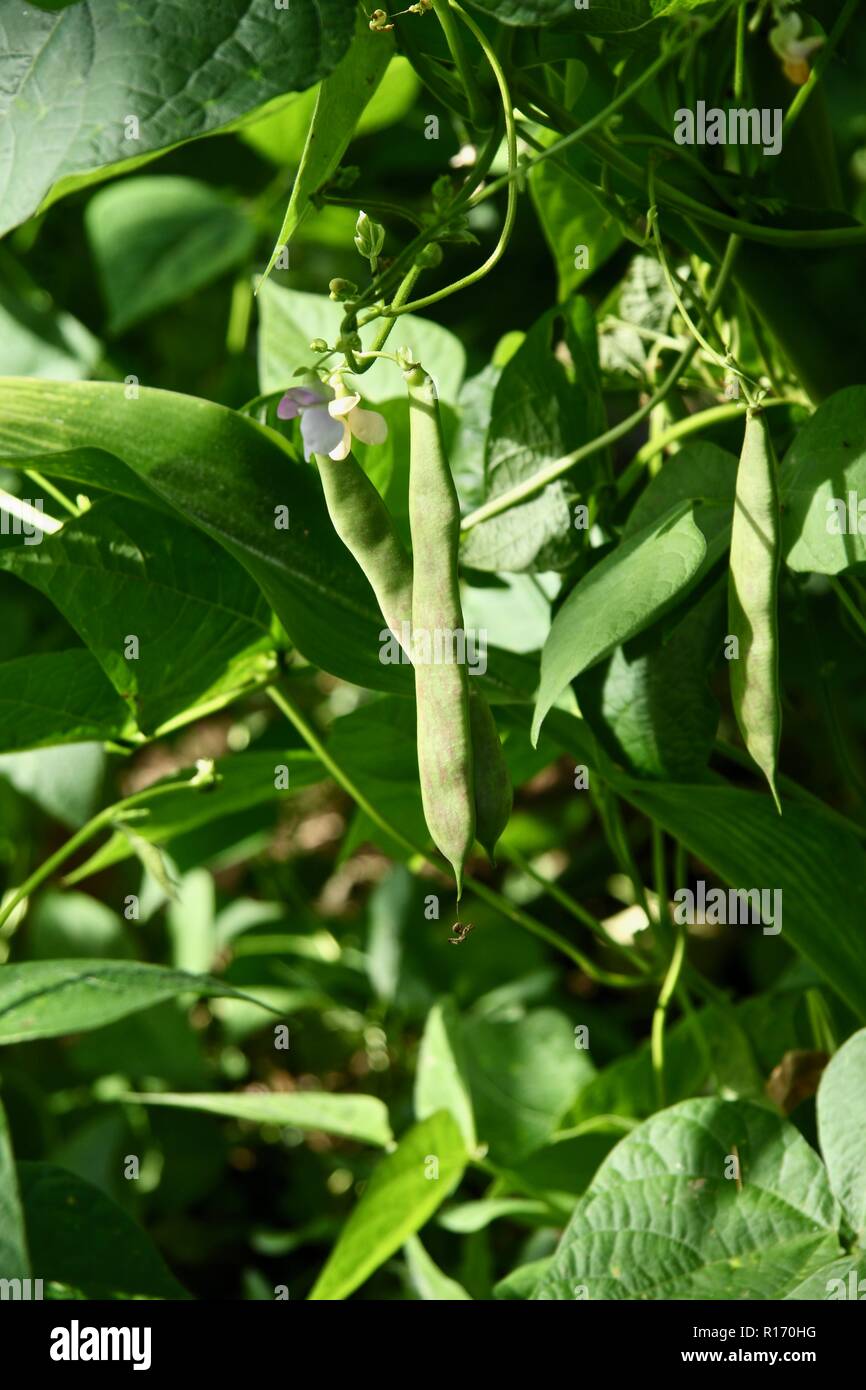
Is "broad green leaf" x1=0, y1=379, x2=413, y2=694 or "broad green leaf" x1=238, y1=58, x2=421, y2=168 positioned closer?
"broad green leaf" x1=0, y1=379, x2=413, y2=694

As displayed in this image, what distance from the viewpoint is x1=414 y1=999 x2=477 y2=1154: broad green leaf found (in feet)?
2.45

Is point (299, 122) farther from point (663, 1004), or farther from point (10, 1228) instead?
point (10, 1228)

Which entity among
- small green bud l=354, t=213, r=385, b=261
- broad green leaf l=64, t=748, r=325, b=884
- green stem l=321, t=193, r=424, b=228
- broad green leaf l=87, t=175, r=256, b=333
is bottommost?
broad green leaf l=64, t=748, r=325, b=884

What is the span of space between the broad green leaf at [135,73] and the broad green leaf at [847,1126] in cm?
41

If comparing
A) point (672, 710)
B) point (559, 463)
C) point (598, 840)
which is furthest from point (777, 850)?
point (598, 840)

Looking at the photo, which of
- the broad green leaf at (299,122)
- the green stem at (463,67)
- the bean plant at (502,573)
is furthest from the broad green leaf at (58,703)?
the broad green leaf at (299,122)

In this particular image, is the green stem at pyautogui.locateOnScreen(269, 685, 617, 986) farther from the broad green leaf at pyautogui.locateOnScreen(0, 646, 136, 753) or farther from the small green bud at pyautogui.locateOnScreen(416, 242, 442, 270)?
the small green bud at pyautogui.locateOnScreen(416, 242, 442, 270)

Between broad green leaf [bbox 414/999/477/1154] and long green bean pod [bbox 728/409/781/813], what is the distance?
0.39m

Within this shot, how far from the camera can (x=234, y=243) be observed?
40.5 inches

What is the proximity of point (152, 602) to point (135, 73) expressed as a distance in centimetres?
23

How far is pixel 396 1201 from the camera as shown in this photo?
70 cm

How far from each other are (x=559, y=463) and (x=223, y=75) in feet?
0.72

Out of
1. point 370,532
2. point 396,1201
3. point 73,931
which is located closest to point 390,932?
point 73,931

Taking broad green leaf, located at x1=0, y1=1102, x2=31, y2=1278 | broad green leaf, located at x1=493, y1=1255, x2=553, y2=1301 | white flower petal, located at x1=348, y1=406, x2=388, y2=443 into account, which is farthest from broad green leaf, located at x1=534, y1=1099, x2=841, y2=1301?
white flower petal, located at x1=348, y1=406, x2=388, y2=443
